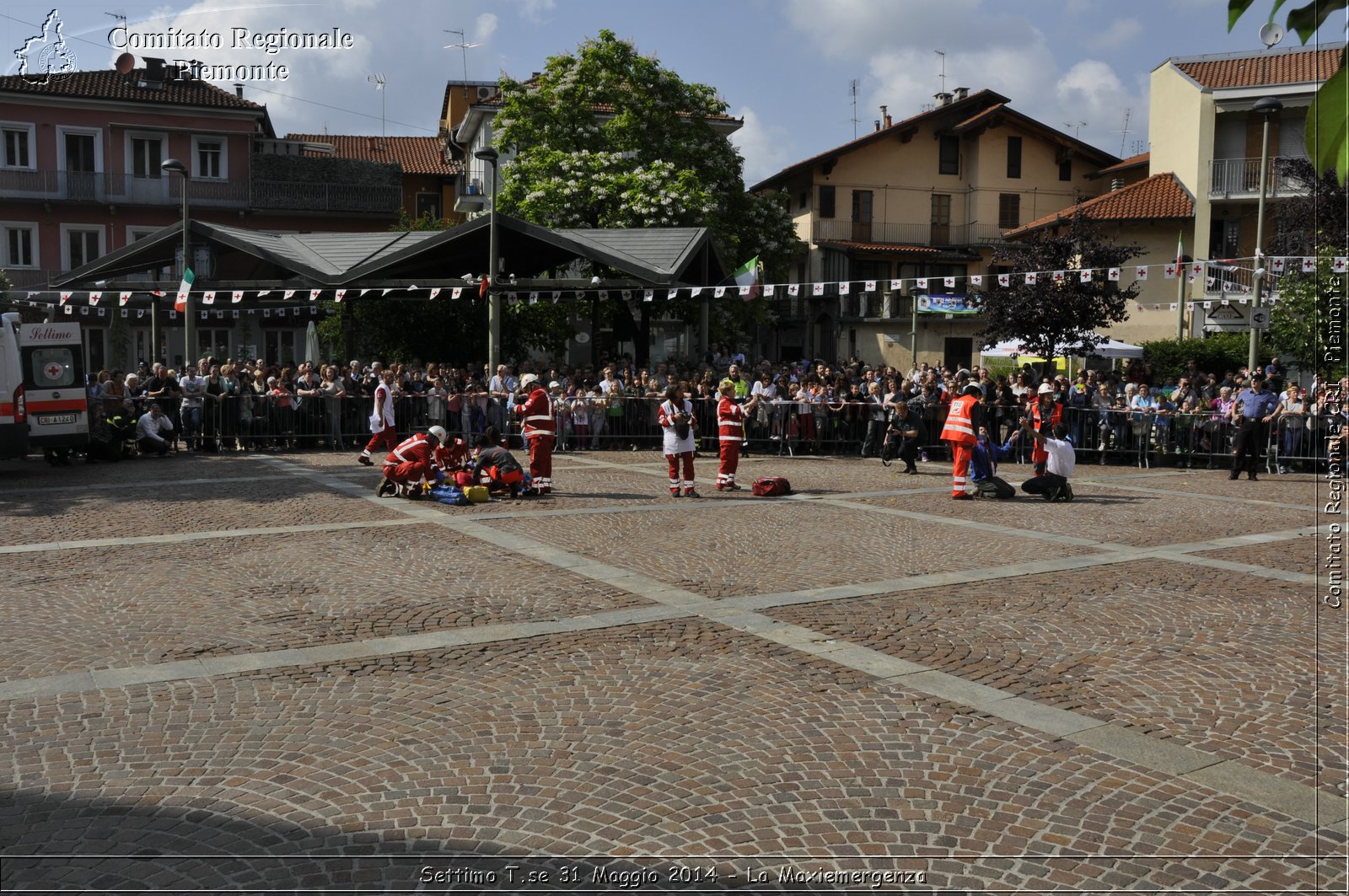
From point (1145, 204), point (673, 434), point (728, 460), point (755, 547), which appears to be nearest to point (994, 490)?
point (728, 460)

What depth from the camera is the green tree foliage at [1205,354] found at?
33000mm

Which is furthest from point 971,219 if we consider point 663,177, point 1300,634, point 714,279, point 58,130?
point 1300,634

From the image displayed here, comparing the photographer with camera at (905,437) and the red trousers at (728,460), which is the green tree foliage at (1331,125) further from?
the photographer with camera at (905,437)

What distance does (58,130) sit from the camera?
4234 cm

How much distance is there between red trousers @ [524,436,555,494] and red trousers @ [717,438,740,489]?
2.64 meters

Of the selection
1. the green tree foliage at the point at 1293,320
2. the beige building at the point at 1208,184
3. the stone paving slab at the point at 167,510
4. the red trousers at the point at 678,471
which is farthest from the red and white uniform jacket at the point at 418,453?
the beige building at the point at 1208,184

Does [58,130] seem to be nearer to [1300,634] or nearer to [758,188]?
[758,188]

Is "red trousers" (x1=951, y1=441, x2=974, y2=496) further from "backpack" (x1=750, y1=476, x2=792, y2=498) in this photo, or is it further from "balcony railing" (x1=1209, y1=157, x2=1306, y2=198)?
"balcony railing" (x1=1209, y1=157, x2=1306, y2=198)

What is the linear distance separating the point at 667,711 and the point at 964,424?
1050 cm

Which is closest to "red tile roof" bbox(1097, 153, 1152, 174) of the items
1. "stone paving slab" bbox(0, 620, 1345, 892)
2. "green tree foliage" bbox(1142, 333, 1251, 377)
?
"green tree foliage" bbox(1142, 333, 1251, 377)

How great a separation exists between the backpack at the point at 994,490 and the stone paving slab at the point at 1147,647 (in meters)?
5.44

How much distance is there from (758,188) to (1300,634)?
56.2 metres

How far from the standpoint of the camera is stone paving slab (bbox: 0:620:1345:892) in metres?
4.73

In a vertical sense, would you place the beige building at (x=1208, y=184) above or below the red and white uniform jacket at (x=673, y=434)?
above
